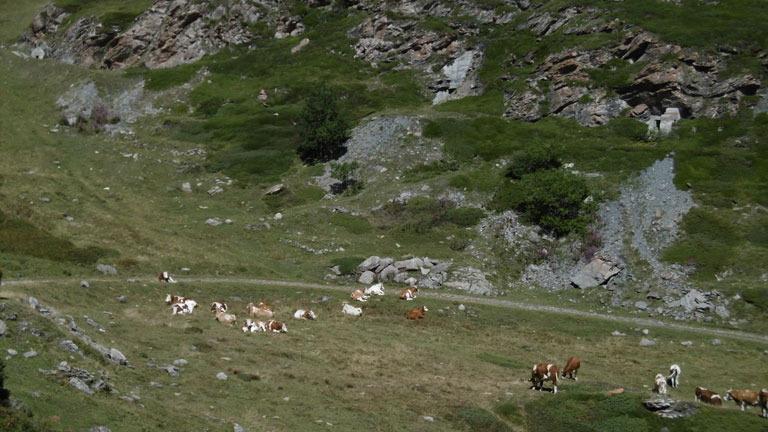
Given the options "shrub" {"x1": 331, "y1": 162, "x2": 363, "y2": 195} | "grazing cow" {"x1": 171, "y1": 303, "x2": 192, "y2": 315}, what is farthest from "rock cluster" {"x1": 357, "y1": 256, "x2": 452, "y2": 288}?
"shrub" {"x1": 331, "y1": 162, "x2": 363, "y2": 195}

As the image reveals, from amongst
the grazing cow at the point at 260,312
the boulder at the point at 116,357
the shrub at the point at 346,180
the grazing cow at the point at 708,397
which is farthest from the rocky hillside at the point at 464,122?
the boulder at the point at 116,357

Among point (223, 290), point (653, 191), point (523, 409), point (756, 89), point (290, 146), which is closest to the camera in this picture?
point (523, 409)

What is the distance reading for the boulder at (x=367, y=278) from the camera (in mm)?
50344

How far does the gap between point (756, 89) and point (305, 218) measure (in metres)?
65.4

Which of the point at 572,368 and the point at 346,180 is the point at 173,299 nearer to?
the point at 572,368

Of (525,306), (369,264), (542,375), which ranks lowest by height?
(525,306)

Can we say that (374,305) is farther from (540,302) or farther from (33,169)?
(33,169)

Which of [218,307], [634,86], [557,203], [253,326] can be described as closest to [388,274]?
[218,307]

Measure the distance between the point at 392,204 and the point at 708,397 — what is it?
144ft

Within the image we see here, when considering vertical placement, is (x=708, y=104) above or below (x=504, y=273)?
above

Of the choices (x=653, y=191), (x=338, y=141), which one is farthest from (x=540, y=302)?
(x=338, y=141)

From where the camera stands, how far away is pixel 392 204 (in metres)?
65.9

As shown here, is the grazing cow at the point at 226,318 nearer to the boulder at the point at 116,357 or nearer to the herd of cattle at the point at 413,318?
the herd of cattle at the point at 413,318

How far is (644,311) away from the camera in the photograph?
45.3m
